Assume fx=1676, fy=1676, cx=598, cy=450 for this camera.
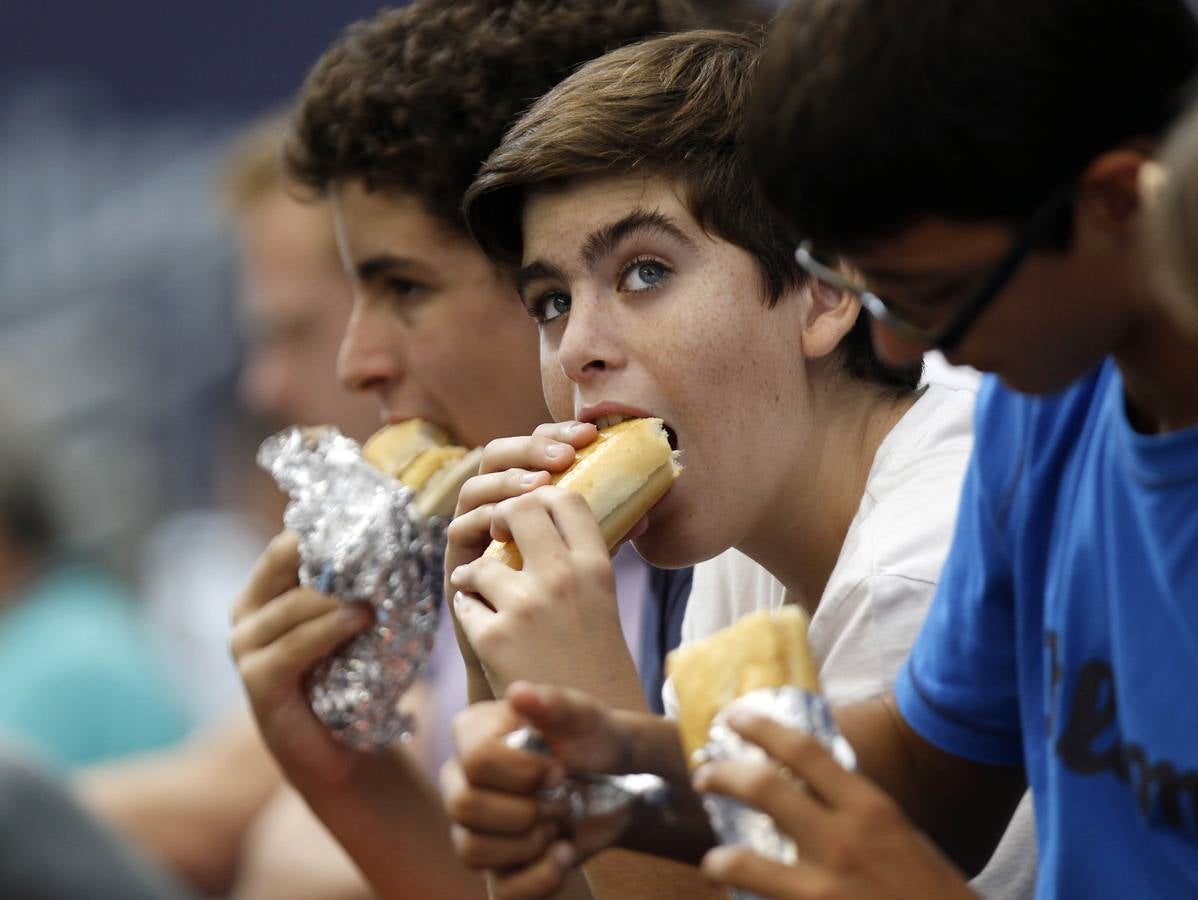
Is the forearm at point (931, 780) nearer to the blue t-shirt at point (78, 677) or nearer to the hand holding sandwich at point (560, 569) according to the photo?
the hand holding sandwich at point (560, 569)

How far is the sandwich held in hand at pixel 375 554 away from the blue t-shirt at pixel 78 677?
1.59 metres

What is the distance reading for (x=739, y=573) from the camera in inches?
107

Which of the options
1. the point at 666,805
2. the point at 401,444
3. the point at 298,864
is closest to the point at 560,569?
A: the point at 666,805

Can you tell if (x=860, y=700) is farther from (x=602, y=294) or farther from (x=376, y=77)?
(x=376, y=77)

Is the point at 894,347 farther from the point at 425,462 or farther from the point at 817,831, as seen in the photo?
the point at 425,462

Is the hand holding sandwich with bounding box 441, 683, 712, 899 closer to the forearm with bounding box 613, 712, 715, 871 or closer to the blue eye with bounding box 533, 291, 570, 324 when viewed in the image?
the forearm with bounding box 613, 712, 715, 871

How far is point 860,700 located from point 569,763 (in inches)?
23.9

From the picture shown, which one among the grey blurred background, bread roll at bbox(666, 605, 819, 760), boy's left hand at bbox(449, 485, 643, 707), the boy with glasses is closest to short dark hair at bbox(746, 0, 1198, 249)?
the boy with glasses

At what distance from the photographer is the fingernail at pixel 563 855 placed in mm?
1583

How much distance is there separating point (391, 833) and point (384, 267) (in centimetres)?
97

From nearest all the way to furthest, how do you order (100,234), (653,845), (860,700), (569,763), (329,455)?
1. (569,763)
2. (653,845)
3. (860,700)
4. (329,455)
5. (100,234)

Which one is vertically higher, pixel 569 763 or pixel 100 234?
pixel 569 763

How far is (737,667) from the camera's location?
1602 mm

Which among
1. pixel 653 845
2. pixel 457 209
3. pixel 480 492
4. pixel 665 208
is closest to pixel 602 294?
pixel 665 208
